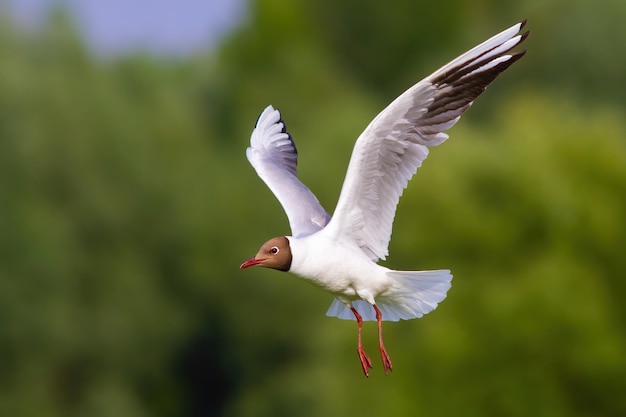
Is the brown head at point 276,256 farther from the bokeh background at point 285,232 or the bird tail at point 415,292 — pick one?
the bokeh background at point 285,232

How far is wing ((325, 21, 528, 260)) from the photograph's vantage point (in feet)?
25.0

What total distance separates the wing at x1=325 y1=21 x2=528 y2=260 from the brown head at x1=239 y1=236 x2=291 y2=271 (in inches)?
13.5

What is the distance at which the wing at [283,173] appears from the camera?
8.32m

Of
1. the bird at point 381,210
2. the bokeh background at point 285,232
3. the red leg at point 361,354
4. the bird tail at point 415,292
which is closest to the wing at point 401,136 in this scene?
the bird at point 381,210

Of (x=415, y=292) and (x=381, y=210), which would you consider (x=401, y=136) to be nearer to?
(x=381, y=210)

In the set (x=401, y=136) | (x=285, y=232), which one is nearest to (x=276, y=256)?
(x=401, y=136)

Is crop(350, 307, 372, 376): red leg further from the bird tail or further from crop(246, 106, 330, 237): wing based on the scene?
crop(246, 106, 330, 237): wing

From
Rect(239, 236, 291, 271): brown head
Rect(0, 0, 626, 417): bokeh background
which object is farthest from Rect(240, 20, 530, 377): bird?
Rect(0, 0, 626, 417): bokeh background

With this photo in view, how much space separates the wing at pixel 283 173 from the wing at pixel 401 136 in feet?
1.11

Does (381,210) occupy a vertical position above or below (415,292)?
above

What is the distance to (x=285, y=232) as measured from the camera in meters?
22.2

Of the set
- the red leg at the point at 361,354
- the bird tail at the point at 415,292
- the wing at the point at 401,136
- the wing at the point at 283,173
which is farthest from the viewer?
the wing at the point at 283,173

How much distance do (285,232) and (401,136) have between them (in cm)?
1440

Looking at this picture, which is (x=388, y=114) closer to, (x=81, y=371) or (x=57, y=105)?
(x=81, y=371)
